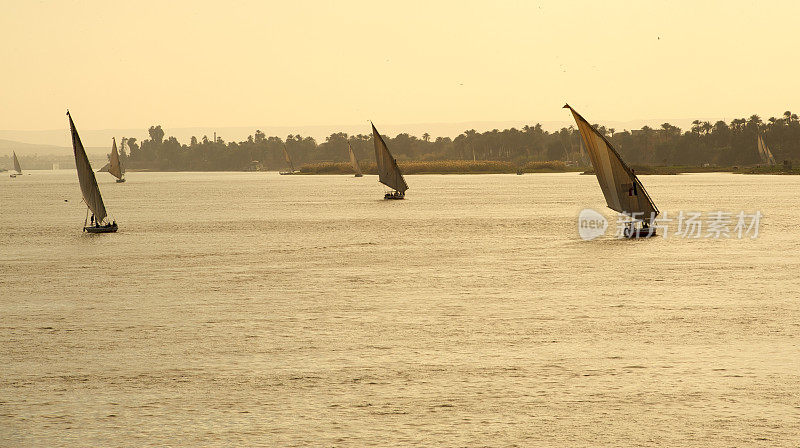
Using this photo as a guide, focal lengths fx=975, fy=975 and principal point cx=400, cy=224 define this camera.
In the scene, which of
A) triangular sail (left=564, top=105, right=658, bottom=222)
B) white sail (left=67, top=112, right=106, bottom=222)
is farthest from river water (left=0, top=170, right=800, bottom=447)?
white sail (left=67, top=112, right=106, bottom=222)

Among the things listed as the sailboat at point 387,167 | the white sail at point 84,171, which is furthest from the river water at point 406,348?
the sailboat at point 387,167

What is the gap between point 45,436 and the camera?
53.9 feet

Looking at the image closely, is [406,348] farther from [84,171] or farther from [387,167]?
[387,167]

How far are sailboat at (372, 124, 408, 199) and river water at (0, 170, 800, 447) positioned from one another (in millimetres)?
54746

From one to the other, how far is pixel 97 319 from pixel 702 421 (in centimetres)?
1925

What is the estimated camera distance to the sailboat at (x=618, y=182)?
56181mm

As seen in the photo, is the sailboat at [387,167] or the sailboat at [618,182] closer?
the sailboat at [618,182]

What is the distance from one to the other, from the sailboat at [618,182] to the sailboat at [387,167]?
142 feet

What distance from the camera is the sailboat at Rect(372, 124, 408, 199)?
106625mm

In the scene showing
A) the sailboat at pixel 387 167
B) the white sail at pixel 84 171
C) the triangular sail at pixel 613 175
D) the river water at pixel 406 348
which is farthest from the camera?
the sailboat at pixel 387 167

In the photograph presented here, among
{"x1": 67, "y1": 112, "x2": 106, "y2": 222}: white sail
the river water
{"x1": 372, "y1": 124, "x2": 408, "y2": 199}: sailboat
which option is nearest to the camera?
the river water

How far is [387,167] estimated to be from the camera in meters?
112

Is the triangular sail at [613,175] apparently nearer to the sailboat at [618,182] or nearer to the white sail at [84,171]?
the sailboat at [618,182]

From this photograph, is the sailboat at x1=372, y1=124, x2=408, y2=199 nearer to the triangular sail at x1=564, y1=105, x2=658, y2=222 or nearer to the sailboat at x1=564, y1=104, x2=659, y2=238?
the sailboat at x1=564, y1=104, x2=659, y2=238
